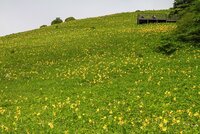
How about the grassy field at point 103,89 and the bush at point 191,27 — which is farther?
the bush at point 191,27

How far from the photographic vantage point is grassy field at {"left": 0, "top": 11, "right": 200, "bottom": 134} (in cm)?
1619

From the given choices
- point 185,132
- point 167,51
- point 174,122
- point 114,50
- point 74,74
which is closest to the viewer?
point 185,132

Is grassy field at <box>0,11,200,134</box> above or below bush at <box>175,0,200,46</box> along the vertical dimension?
Answer: below

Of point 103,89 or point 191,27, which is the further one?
point 191,27

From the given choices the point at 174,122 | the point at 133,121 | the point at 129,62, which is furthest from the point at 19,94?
the point at 174,122

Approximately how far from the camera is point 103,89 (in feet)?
72.9

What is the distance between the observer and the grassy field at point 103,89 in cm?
1619

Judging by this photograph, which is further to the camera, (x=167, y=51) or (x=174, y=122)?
(x=167, y=51)

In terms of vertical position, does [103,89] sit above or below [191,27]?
below

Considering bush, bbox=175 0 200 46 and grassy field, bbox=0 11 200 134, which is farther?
bush, bbox=175 0 200 46

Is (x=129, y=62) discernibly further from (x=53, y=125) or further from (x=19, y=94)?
(x=53, y=125)

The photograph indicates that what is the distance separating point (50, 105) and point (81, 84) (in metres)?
4.47

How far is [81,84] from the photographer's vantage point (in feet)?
81.0

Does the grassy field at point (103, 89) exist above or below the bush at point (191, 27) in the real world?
below
